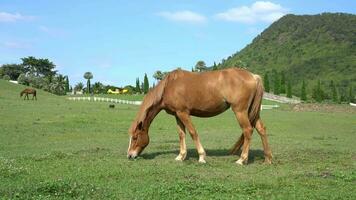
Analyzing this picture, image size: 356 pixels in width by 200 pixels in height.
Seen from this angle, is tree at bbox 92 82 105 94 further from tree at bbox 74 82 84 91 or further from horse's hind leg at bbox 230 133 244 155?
horse's hind leg at bbox 230 133 244 155

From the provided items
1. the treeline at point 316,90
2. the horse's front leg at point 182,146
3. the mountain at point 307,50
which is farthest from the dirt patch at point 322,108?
the mountain at point 307,50

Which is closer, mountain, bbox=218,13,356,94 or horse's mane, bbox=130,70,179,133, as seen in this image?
horse's mane, bbox=130,70,179,133

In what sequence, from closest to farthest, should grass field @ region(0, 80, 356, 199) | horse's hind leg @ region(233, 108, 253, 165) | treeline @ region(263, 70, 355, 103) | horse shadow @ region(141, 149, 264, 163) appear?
grass field @ region(0, 80, 356, 199), horse's hind leg @ region(233, 108, 253, 165), horse shadow @ region(141, 149, 264, 163), treeline @ region(263, 70, 355, 103)

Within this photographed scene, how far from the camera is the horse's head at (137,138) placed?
44.4ft

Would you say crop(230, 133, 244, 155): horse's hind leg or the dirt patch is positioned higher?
crop(230, 133, 244, 155): horse's hind leg

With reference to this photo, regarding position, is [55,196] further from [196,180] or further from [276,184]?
[276,184]

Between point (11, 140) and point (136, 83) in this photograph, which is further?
point (136, 83)

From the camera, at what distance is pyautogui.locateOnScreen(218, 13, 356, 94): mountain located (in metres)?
135

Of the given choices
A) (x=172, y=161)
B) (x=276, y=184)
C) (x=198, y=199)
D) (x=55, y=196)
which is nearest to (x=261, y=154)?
(x=172, y=161)

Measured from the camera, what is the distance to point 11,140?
19.8 m

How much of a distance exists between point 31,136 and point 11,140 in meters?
1.69

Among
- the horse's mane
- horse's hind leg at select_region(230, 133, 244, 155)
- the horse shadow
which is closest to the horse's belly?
the horse's mane

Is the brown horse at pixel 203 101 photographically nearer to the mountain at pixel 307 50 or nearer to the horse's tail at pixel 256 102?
the horse's tail at pixel 256 102

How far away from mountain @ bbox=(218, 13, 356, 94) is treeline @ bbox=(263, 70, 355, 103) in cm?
451
